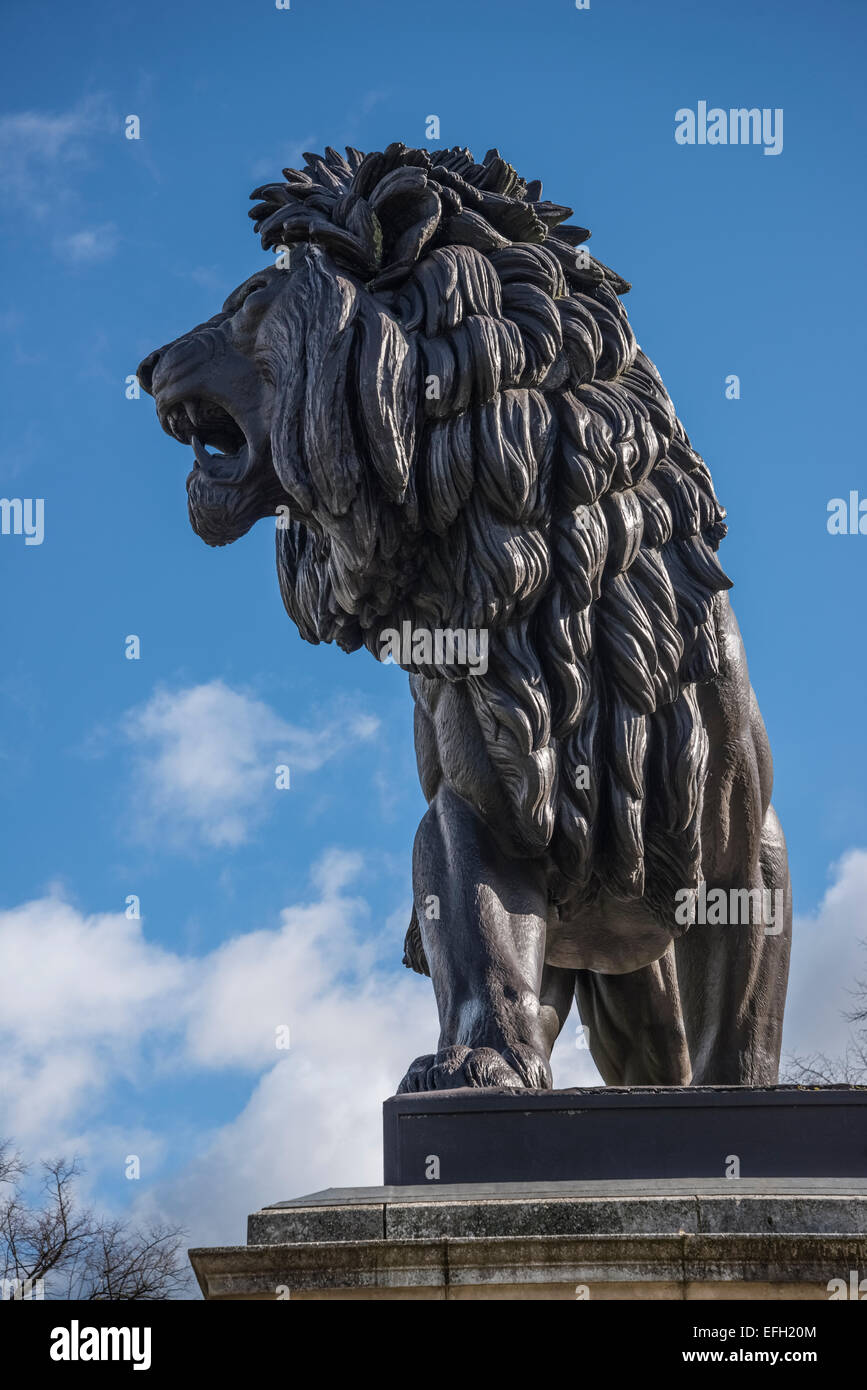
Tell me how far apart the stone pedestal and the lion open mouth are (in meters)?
2.31

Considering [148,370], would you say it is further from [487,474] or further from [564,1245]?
[564,1245]

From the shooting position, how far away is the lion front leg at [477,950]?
452 cm

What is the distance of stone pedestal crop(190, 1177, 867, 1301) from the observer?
140 inches

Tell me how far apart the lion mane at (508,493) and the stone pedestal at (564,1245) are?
1408 millimetres

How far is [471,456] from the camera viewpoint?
489 cm

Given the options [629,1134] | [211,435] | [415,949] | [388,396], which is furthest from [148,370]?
[629,1134]

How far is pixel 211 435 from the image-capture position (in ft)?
17.5

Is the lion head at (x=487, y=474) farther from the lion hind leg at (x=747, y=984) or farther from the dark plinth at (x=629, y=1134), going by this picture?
the dark plinth at (x=629, y=1134)

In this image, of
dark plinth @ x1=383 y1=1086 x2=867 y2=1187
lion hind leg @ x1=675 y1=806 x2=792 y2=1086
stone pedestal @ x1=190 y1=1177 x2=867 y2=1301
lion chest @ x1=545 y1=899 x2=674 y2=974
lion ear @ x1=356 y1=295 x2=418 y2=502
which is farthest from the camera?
lion hind leg @ x1=675 y1=806 x2=792 y2=1086

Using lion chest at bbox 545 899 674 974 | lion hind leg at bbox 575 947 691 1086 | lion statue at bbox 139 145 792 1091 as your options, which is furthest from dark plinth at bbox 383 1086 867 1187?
lion hind leg at bbox 575 947 691 1086

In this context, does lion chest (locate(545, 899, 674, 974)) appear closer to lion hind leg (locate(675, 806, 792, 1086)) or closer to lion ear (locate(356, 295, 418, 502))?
lion hind leg (locate(675, 806, 792, 1086))

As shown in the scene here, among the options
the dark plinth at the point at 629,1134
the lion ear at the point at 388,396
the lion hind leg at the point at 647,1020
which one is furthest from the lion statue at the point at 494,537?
the lion hind leg at the point at 647,1020

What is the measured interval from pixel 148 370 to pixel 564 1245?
303 cm
